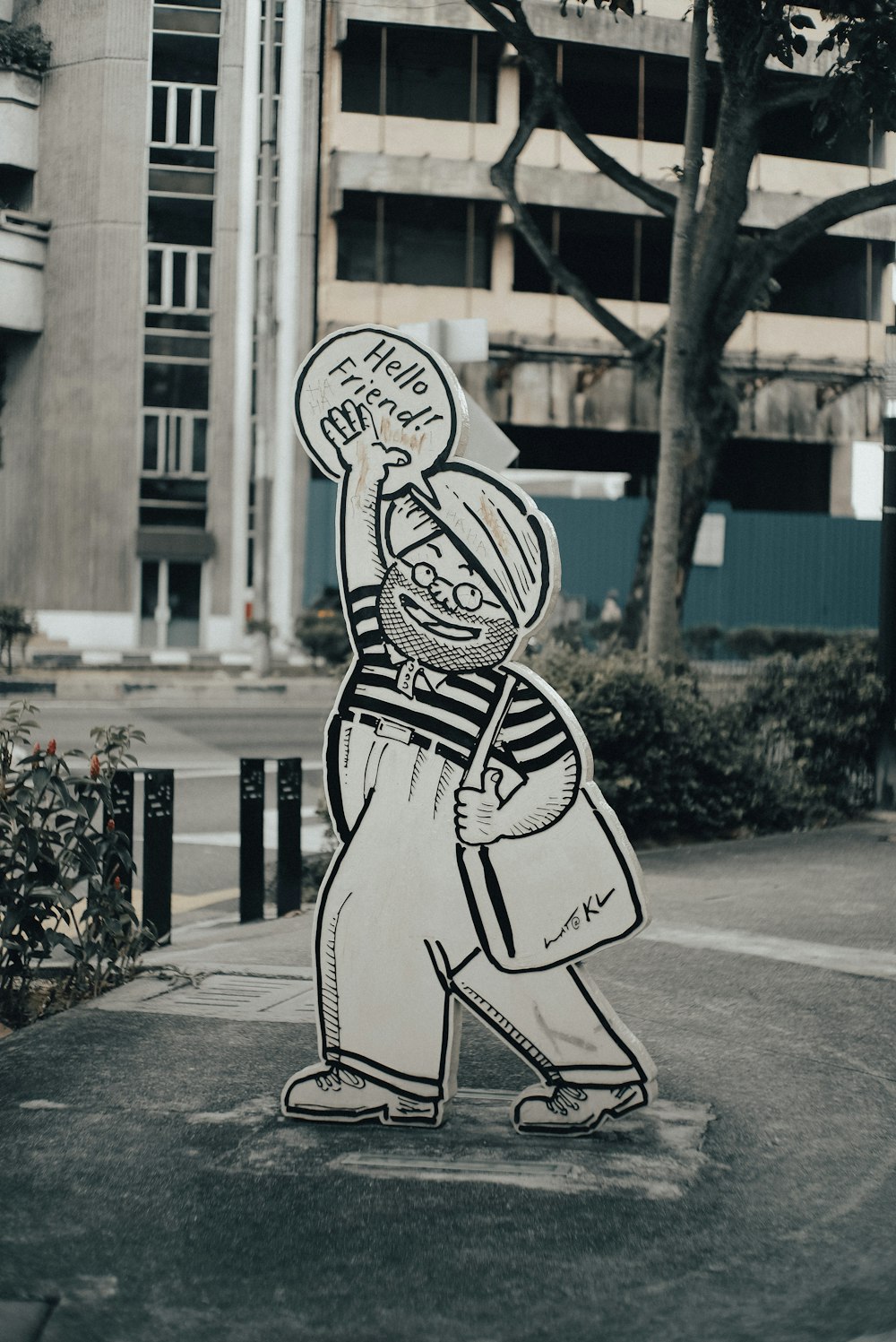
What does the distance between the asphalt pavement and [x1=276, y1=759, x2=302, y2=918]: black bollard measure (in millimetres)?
1447

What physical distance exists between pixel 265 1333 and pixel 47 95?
27.6 metres

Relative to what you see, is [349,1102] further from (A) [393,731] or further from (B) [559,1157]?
(A) [393,731]

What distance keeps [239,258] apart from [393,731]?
25.8 metres

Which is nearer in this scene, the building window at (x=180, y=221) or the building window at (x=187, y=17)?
the building window at (x=187, y=17)

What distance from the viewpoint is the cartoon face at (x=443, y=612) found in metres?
4.35

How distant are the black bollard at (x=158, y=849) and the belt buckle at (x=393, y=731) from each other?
2721 mm

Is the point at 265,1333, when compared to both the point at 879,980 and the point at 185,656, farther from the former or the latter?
the point at 185,656

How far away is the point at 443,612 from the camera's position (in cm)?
440

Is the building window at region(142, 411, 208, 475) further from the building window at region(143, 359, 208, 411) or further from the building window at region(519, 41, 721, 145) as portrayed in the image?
the building window at region(519, 41, 721, 145)

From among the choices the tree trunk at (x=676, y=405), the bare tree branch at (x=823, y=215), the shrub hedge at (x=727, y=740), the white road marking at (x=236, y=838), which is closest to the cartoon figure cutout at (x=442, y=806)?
the shrub hedge at (x=727, y=740)

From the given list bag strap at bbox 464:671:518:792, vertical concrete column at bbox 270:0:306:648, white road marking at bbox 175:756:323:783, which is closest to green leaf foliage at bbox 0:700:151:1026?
bag strap at bbox 464:671:518:792

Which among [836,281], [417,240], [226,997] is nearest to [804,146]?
[836,281]

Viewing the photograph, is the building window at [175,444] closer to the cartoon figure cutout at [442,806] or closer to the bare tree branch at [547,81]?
the bare tree branch at [547,81]

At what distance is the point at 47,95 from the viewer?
1072 inches
